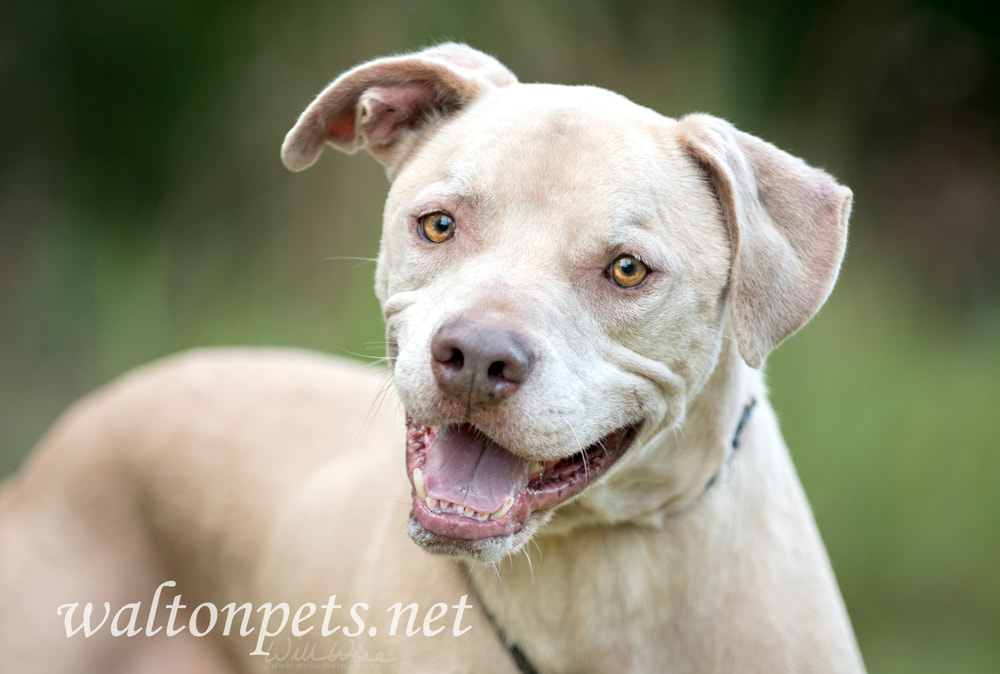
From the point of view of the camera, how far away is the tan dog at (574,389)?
247 cm

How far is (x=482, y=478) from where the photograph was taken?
8.27ft

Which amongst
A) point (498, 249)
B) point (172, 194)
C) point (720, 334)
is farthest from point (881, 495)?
point (172, 194)

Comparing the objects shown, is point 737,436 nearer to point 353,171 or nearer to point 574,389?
point 574,389

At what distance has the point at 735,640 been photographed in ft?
9.07

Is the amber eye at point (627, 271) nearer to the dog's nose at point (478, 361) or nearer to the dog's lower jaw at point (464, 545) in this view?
the dog's nose at point (478, 361)

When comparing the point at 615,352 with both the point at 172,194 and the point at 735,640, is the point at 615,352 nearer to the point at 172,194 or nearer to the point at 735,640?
the point at 735,640

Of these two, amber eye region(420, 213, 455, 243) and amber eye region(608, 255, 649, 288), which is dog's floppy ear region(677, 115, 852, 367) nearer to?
amber eye region(608, 255, 649, 288)

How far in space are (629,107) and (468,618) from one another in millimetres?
1456

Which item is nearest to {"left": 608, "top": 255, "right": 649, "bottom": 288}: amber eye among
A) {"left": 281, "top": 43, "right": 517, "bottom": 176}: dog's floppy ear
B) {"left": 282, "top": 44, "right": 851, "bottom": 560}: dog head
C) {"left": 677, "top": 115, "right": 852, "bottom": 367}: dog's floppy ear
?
{"left": 282, "top": 44, "right": 851, "bottom": 560}: dog head

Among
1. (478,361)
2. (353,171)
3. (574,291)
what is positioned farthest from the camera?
(353,171)

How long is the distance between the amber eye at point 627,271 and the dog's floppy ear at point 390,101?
0.79 m

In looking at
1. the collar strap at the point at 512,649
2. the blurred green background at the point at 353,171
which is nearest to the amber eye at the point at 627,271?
the collar strap at the point at 512,649

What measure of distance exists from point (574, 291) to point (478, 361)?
370 millimetres

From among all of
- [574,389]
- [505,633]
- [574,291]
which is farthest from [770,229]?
[505,633]
